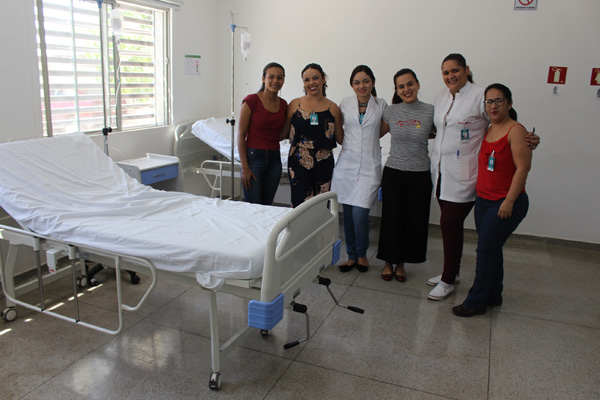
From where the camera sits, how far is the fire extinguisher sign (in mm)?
3955

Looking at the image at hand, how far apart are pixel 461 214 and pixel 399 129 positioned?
26.1 inches

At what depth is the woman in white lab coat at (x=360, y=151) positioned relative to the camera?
10.4ft

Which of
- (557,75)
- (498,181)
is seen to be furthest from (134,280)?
(557,75)

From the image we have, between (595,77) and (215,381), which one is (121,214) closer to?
(215,381)

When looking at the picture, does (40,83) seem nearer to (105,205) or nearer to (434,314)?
(105,205)

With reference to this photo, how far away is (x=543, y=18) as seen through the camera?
12.9ft

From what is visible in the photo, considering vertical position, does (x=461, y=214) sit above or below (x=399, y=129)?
below

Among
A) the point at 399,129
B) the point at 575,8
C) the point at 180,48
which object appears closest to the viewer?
the point at 399,129

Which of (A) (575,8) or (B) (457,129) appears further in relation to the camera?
(A) (575,8)

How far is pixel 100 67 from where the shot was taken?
376 cm

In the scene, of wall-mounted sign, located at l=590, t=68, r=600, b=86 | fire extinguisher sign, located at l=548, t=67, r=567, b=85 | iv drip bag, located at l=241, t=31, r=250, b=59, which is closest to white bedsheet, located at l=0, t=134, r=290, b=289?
iv drip bag, located at l=241, t=31, r=250, b=59

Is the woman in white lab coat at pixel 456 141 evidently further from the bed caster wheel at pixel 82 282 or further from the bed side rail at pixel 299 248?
the bed caster wheel at pixel 82 282

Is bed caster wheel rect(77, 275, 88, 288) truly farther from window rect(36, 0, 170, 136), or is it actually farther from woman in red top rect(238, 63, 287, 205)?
woman in red top rect(238, 63, 287, 205)

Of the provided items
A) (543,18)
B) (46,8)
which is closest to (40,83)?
(46,8)
